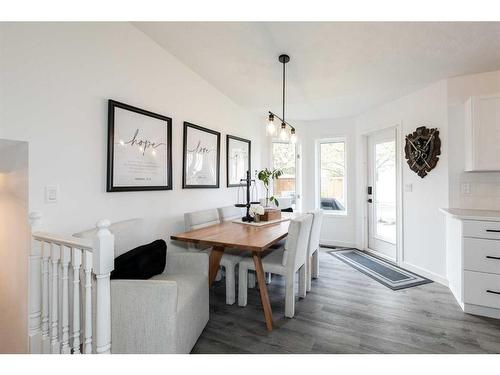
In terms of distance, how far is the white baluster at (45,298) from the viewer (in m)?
1.50

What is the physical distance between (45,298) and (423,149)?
3.90 metres

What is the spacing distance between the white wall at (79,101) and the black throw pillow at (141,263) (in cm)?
48

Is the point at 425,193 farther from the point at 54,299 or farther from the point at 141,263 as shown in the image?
the point at 54,299

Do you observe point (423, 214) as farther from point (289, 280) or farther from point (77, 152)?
point (77, 152)

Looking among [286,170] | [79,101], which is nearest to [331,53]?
[79,101]

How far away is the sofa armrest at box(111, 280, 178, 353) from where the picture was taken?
1.42 meters

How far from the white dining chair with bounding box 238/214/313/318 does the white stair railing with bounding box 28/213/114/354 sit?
1.26 meters

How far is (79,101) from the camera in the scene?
178 centimetres

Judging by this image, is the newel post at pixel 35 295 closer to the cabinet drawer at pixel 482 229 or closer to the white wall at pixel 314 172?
the cabinet drawer at pixel 482 229

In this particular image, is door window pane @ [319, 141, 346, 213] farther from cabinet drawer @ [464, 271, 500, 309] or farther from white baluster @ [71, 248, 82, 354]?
white baluster @ [71, 248, 82, 354]

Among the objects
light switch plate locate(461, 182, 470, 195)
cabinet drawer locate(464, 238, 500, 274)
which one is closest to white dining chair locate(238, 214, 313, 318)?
cabinet drawer locate(464, 238, 500, 274)

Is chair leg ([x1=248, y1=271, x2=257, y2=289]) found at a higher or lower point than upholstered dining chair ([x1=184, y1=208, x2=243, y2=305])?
lower

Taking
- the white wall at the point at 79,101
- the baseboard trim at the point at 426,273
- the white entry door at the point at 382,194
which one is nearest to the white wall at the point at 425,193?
the baseboard trim at the point at 426,273

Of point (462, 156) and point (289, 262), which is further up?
point (462, 156)
